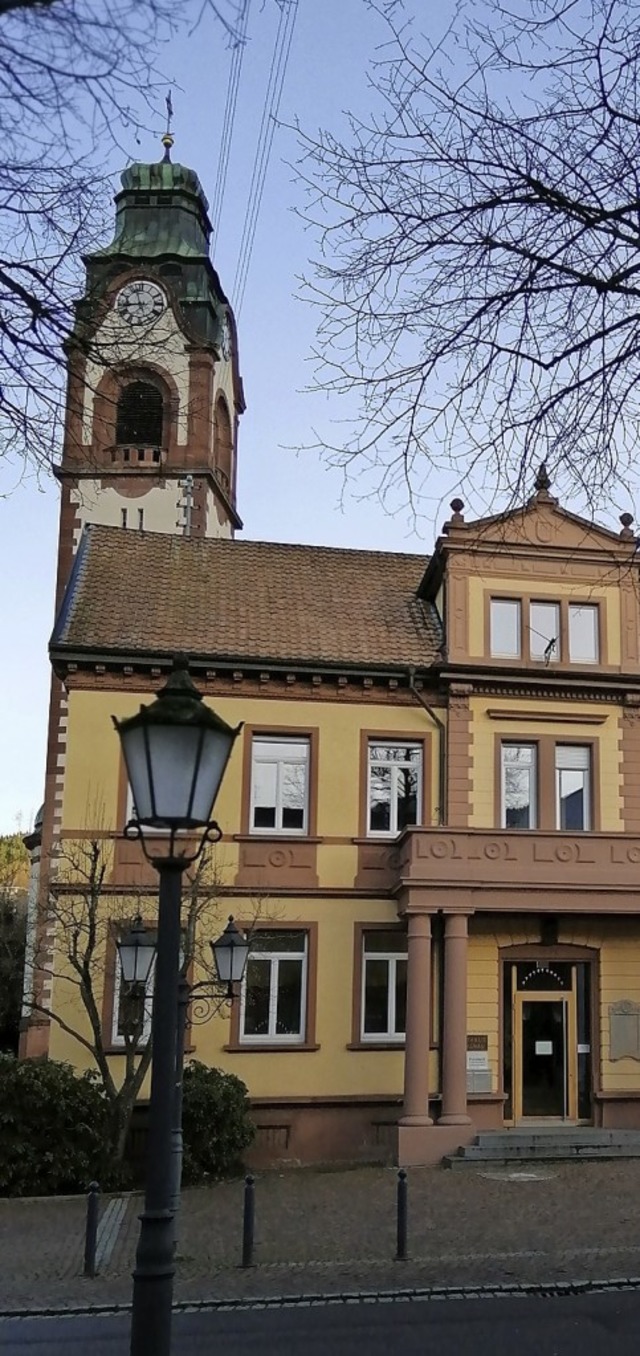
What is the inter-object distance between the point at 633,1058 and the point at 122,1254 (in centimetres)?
1078

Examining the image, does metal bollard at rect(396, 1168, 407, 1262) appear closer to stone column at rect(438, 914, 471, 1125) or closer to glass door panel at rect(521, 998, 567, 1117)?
stone column at rect(438, 914, 471, 1125)

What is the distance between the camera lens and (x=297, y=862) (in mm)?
21594

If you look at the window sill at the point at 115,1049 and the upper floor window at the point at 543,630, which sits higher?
the upper floor window at the point at 543,630

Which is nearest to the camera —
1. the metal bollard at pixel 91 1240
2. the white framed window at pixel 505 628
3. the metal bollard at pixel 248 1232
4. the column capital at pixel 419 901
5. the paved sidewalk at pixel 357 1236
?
the paved sidewalk at pixel 357 1236

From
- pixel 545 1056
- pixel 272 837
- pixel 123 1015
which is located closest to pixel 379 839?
pixel 272 837

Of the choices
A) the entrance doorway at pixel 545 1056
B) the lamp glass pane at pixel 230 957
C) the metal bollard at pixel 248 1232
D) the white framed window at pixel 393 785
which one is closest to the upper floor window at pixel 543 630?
the white framed window at pixel 393 785

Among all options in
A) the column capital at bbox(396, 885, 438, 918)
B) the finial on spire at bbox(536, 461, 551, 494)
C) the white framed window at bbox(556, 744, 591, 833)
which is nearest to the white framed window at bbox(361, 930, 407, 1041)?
the column capital at bbox(396, 885, 438, 918)

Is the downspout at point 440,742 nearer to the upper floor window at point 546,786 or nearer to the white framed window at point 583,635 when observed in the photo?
the upper floor window at point 546,786

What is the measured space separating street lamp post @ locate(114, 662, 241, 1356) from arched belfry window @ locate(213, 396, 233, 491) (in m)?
30.2

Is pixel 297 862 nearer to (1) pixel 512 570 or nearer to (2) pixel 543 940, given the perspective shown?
(2) pixel 543 940

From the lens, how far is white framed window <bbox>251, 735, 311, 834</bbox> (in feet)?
71.7

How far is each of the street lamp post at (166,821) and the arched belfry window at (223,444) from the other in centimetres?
3017

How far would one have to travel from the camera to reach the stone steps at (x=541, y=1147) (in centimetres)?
1928

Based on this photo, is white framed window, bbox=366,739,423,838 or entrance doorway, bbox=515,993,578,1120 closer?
entrance doorway, bbox=515,993,578,1120
